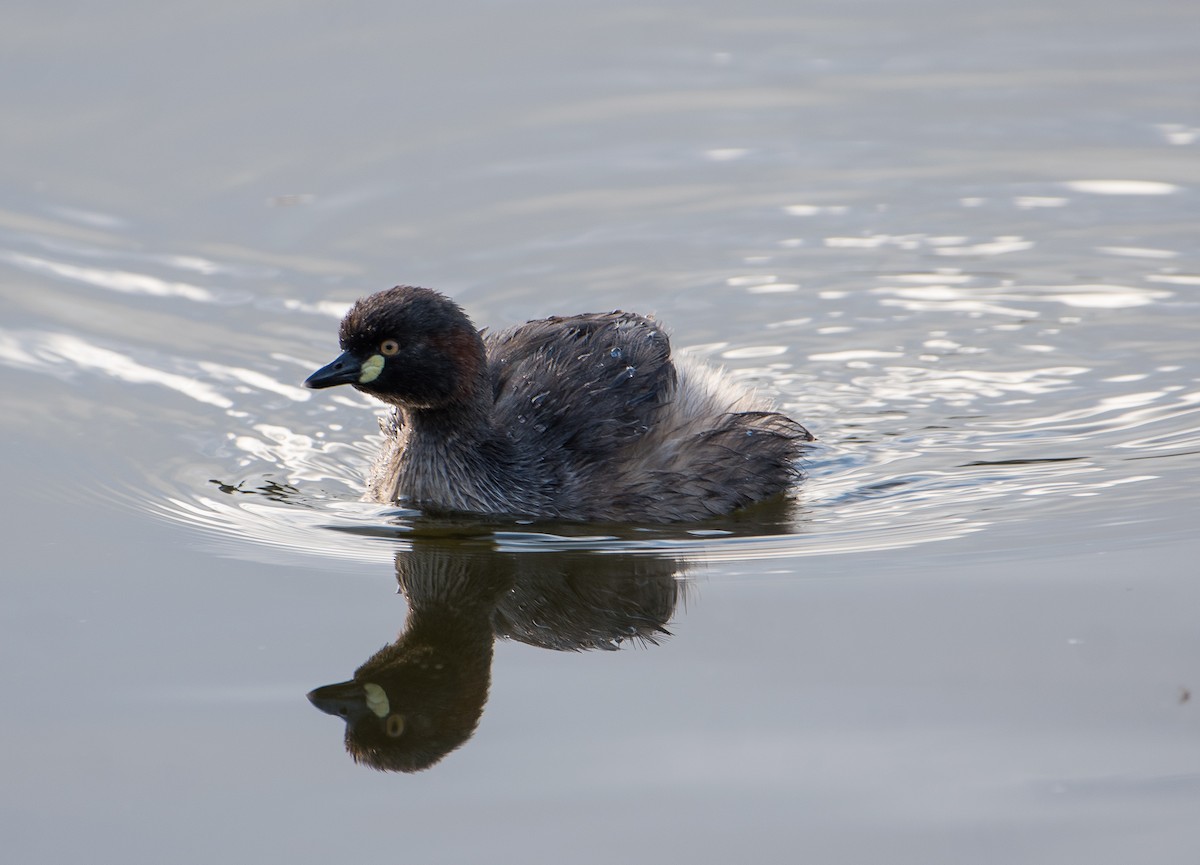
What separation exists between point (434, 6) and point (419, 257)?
3550 millimetres

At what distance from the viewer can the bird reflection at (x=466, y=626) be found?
224 inches

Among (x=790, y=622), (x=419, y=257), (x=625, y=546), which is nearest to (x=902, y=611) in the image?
(x=790, y=622)

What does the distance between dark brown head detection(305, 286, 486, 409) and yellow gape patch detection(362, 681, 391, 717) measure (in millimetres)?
2029

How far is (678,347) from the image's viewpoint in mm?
9875

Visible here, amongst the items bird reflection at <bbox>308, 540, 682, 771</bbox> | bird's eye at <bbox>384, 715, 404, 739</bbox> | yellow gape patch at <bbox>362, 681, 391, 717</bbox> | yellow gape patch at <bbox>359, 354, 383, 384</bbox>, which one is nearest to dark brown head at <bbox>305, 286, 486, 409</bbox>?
yellow gape patch at <bbox>359, 354, 383, 384</bbox>

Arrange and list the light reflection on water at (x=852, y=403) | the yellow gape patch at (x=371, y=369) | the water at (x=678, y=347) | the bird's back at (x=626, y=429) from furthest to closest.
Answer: the bird's back at (x=626, y=429) → the yellow gape patch at (x=371, y=369) → the light reflection on water at (x=852, y=403) → the water at (x=678, y=347)

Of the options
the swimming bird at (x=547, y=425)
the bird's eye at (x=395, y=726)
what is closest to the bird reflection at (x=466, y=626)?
the bird's eye at (x=395, y=726)

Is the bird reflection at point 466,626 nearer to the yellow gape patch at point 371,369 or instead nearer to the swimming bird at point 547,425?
the swimming bird at point 547,425

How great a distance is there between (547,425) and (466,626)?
1674 mm

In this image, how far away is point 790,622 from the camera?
627 cm

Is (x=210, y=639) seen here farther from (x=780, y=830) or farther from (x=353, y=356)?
(x=780, y=830)

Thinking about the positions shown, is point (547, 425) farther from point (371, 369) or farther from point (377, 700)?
point (377, 700)

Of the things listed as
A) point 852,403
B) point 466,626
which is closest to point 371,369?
point 466,626

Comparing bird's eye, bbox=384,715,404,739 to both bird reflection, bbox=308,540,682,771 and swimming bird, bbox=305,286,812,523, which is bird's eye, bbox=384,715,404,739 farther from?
swimming bird, bbox=305,286,812,523
